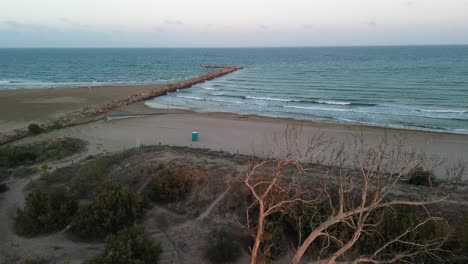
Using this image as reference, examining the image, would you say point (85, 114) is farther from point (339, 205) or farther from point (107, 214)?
point (339, 205)

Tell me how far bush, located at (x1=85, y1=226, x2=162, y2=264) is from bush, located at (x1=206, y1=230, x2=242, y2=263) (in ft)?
4.84

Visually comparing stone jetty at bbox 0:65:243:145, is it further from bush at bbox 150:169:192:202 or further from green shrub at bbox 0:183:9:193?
bush at bbox 150:169:192:202

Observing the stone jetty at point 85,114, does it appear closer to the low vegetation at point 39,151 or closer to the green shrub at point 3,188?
the low vegetation at point 39,151

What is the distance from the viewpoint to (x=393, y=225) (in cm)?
1006

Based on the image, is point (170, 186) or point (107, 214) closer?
point (107, 214)

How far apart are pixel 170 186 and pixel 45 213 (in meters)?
4.27

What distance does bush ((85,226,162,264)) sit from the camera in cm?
886

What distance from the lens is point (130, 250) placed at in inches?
356

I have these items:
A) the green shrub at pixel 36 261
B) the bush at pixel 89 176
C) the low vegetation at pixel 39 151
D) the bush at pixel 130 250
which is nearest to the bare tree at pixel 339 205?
the bush at pixel 130 250

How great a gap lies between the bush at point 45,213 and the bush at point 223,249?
5.16 m

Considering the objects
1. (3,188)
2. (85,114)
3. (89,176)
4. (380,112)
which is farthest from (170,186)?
(380,112)

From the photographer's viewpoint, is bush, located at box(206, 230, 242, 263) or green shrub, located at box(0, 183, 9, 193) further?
green shrub, located at box(0, 183, 9, 193)

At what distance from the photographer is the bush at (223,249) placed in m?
9.90

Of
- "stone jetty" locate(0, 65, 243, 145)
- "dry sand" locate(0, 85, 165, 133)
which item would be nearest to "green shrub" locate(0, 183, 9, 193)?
"stone jetty" locate(0, 65, 243, 145)
